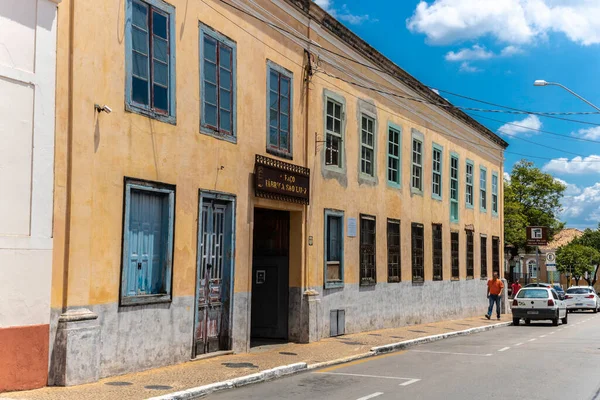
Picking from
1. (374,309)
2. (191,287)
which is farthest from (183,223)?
(374,309)

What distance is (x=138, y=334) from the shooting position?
36.8 ft

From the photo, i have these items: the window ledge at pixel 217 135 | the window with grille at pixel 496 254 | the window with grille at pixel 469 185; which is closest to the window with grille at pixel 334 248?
Result: the window ledge at pixel 217 135

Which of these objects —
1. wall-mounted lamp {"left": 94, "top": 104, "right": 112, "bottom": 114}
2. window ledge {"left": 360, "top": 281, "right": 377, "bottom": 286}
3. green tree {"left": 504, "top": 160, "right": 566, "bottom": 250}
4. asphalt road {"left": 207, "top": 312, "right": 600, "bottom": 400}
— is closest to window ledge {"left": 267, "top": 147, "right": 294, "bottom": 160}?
asphalt road {"left": 207, "top": 312, "right": 600, "bottom": 400}

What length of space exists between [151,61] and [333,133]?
719cm

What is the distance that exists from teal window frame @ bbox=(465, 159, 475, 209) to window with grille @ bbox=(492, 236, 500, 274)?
4240mm

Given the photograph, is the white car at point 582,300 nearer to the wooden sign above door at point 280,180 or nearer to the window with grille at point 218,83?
the wooden sign above door at point 280,180

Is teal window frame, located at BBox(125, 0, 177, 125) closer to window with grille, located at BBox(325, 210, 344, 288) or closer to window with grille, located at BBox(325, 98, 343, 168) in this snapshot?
window with grille, located at BBox(325, 98, 343, 168)

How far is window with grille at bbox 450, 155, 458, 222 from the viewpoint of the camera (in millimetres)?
27125

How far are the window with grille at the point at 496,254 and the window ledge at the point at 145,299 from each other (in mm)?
23486

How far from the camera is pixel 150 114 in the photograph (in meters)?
11.6

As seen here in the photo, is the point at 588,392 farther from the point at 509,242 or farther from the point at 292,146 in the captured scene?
the point at 509,242

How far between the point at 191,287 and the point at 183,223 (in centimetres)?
115

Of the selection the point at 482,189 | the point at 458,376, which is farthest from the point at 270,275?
the point at 482,189

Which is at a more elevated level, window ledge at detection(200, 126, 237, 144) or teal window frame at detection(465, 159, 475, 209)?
teal window frame at detection(465, 159, 475, 209)
